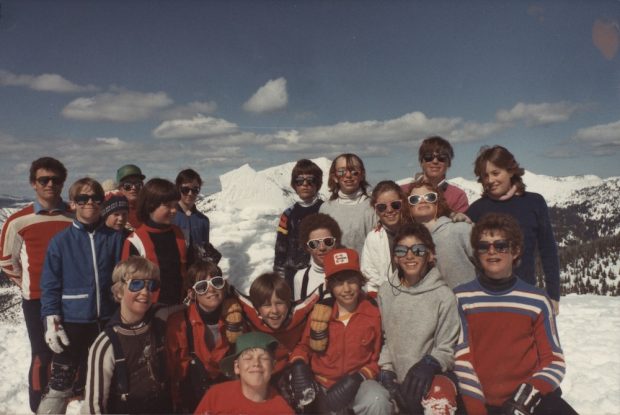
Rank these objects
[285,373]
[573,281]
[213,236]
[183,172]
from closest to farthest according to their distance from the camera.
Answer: [285,373], [183,172], [213,236], [573,281]

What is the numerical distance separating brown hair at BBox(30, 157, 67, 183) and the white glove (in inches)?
56.7

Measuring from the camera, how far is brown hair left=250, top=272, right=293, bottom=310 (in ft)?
11.9

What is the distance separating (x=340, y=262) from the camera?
3508 millimetres

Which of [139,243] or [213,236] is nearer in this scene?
[139,243]

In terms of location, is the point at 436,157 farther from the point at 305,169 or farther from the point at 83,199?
the point at 83,199

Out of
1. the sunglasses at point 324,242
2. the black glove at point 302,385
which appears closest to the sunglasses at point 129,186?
the sunglasses at point 324,242

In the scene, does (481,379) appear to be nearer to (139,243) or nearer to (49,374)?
(139,243)

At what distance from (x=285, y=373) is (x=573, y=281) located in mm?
118641

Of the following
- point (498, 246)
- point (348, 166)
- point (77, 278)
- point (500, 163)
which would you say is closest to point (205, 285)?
point (77, 278)

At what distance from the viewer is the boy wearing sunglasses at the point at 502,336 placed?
3.08m

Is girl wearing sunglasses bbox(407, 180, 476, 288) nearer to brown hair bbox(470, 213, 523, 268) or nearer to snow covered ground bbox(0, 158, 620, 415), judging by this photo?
brown hair bbox(470, 213, 523, 268)

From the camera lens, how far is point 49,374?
3.95m

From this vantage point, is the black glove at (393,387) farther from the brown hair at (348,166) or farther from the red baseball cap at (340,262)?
the brown hair at (348,166)

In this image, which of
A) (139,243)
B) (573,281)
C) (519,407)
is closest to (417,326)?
(519,407)
